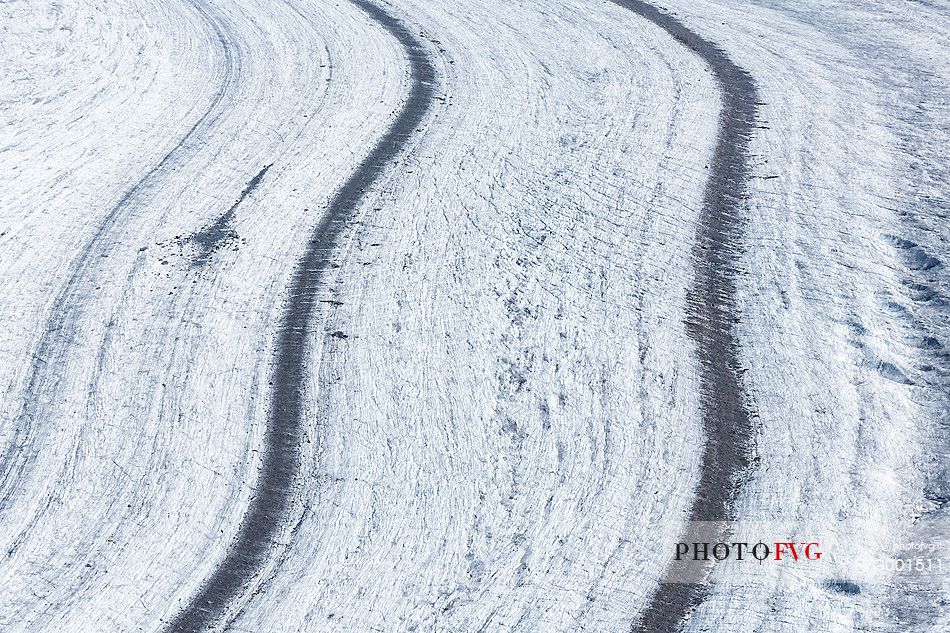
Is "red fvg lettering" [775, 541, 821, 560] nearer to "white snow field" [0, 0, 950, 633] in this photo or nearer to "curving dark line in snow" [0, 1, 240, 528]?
"white snow field" [0, 0, 950, 633]

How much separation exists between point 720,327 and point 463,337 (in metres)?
1.98

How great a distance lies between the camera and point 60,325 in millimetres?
6344

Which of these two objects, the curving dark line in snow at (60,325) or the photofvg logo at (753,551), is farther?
the curving dark line in snow at (60,325)

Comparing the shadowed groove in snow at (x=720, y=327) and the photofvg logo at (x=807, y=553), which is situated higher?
the shadowed groove in snow at (x=720, y=327)

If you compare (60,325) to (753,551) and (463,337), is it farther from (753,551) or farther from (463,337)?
(753,551)

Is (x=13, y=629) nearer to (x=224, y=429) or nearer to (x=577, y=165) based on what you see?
(x=224, y=429)

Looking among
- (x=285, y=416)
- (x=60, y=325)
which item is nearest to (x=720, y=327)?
(x=285, y=416)

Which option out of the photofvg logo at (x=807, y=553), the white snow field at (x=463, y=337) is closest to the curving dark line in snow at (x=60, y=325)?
the white snow field at (x=463, y=337)

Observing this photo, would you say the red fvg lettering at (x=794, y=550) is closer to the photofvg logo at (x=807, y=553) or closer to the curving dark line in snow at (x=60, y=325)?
the photofvg logo at (x=807, y=553)

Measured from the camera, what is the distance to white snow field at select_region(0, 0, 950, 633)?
4.73 meters

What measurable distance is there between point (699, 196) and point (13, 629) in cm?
636

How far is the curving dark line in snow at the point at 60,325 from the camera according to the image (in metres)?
5.40

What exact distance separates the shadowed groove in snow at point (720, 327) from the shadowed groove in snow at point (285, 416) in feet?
7.45

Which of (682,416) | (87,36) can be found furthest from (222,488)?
(87,36)
